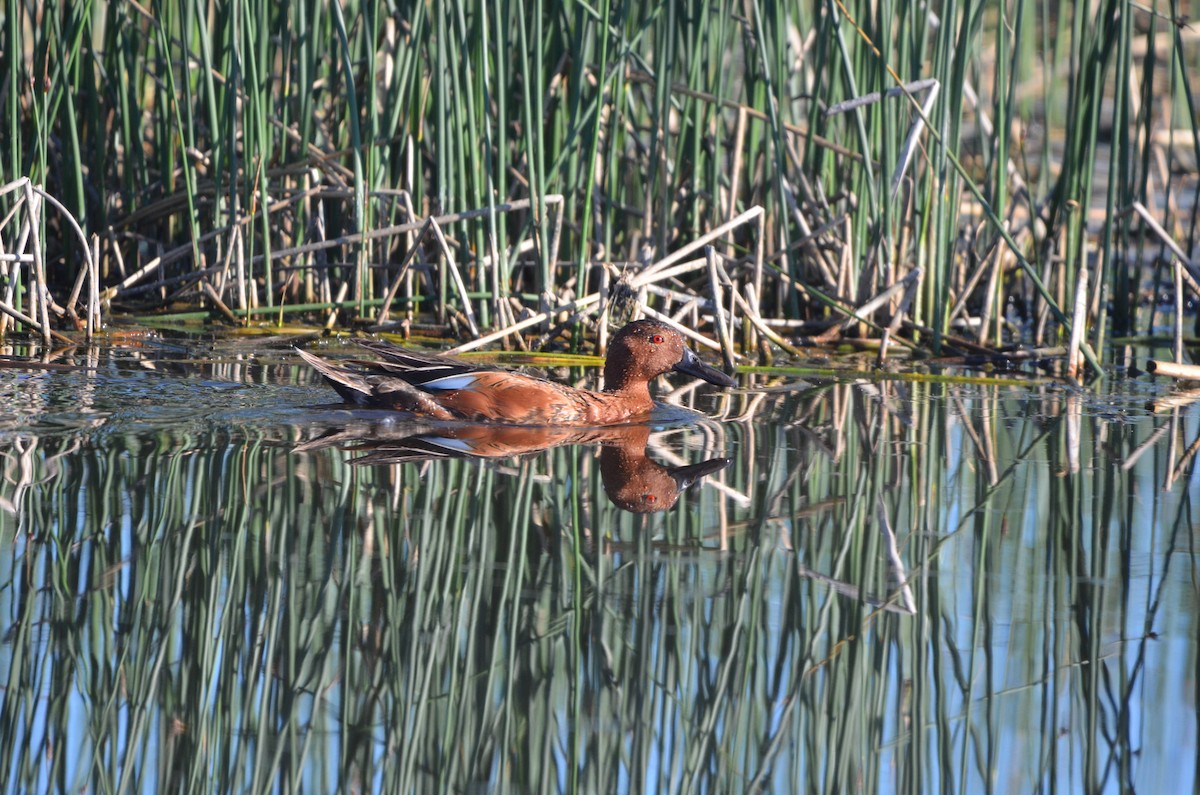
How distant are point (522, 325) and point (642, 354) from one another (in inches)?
39.8

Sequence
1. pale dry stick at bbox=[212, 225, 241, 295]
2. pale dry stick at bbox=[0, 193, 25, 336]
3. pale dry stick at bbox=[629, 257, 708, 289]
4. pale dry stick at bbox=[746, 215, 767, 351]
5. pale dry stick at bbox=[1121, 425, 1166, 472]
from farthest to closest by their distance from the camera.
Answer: pale dry stick at bbox=[212, 225, 241, 295]
pale dry stick at bbox=[746, 215, 767, 351]
pale dry stick at bbox=[629, 257, 708, 289]
pale dry stick at bbox=[0, 193, 25, 336]
pale dry stick at bbox=[1121, 425, 1166, 472]

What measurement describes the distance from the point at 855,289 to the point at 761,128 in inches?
45.0

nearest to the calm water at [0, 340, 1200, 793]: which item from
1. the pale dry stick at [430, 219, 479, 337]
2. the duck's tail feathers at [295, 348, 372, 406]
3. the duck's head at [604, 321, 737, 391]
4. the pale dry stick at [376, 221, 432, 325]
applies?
the duck's tail feathers at [295, 348, 372, 406]

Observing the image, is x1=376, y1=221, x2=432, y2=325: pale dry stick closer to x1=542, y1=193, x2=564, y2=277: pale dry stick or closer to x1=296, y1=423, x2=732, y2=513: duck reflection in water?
x1=542, y1=193, x2=564, y2=277: pale dry stick

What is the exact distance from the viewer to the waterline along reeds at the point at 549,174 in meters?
7.77

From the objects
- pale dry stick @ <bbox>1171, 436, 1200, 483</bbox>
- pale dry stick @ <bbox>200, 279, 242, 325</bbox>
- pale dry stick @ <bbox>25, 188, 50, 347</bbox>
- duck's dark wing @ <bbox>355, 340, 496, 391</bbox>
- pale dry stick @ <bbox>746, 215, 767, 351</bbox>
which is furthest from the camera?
pale dry stick @ <bbox>200, 279, 242, 325</bbox>

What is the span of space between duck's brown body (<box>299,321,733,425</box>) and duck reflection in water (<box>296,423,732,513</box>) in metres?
0.08

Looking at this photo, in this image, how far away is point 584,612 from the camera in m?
3.83

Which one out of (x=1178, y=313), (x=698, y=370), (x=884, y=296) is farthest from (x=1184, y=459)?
(x=884, y=296)

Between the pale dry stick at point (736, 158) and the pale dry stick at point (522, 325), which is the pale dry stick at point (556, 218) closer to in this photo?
the pale dry stick at point (522, 325)

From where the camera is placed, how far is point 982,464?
575 cm

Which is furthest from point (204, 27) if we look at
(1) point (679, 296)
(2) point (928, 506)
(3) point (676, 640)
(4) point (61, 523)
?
(3) point (676, 640)

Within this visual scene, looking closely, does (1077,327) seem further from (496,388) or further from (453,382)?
(453,382)

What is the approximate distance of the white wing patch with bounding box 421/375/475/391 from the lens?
20.8 ft
